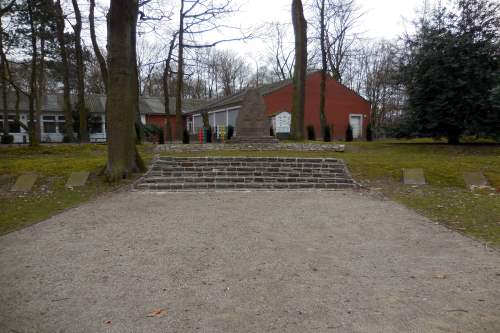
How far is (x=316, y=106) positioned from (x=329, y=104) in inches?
50.8

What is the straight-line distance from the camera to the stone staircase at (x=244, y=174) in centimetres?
1061

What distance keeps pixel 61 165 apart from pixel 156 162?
303 cm

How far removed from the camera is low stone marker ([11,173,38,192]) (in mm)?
9758

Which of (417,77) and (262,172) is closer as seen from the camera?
(262,172)

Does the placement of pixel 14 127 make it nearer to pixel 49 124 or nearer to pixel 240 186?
pixel 49 124

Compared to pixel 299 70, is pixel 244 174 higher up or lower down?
lower down

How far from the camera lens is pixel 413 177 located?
1083cm

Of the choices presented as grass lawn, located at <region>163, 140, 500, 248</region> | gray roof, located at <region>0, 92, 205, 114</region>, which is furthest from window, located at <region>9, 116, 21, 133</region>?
grass lawn, located at <region>163, 140, 500, 248</region>

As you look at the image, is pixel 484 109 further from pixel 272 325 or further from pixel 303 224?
pixel 272 325

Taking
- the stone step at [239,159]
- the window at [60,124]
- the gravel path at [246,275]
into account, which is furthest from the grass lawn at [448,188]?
the window at [60,124]

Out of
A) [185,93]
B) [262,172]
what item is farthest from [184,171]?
[185,93]

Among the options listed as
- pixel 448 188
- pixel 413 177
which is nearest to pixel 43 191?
pixel 413 177

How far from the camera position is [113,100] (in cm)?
1070

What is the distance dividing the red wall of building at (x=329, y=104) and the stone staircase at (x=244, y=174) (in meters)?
19.6
